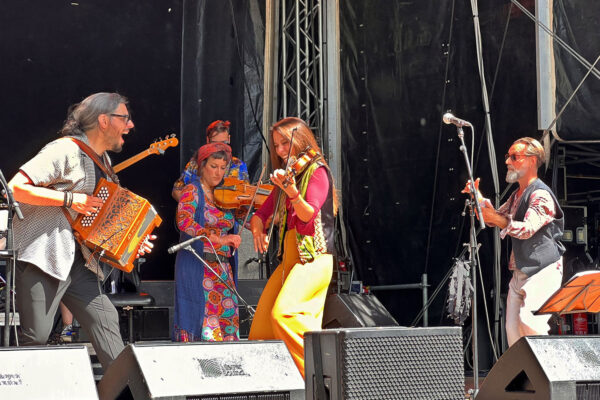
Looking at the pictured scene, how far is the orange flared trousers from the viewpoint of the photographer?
15.7ft

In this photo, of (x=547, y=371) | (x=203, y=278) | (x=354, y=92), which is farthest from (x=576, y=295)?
(x=354, y=92)

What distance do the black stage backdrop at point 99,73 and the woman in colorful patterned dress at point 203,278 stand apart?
371 cm

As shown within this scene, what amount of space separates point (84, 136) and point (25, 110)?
4999 mm

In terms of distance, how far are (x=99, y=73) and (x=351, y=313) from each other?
4.41 meters

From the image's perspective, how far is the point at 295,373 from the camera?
376 cm

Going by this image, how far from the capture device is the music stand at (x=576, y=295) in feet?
17.1

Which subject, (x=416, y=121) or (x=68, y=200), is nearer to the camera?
(x=68, y=200)

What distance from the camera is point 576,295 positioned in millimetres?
5336

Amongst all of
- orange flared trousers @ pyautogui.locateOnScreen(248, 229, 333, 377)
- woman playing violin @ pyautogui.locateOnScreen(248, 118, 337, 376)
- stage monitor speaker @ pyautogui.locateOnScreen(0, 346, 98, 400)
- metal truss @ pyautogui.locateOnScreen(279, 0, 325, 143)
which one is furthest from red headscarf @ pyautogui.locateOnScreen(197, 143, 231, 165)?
stage monitor speaker @ pyautogui.locateOnScreen(0, 346, 98, 400)

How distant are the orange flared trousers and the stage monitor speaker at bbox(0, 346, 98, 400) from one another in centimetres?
152

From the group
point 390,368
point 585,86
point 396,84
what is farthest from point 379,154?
point 390,368

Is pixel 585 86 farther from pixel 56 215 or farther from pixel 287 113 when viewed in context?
pixel 56 215

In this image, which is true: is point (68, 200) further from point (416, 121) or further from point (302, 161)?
point (416, 121)

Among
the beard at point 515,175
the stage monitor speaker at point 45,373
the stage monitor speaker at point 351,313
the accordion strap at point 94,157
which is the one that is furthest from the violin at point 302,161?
the stage monitor speaker at point 351,313
